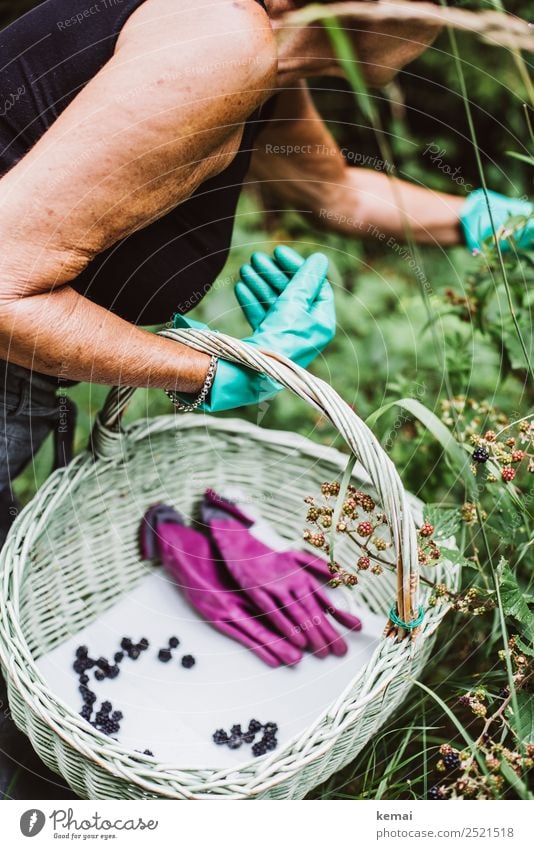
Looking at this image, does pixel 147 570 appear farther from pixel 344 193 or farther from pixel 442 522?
pixel 344 193

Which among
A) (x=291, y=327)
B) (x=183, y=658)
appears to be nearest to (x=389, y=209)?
(x=291, y=327)

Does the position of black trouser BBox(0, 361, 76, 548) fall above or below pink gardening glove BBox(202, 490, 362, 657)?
above

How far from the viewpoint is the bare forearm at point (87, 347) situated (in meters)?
A: 0.64

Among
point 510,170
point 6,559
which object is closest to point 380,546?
point 6,559

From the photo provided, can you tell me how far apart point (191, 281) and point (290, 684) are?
51cm

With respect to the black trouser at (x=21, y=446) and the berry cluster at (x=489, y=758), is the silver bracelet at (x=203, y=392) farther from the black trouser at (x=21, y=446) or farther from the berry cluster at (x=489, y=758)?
the berry cluster at (x=489, y=758)

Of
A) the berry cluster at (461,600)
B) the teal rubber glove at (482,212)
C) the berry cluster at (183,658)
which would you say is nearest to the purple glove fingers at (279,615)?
the berry cluster at (183,658)

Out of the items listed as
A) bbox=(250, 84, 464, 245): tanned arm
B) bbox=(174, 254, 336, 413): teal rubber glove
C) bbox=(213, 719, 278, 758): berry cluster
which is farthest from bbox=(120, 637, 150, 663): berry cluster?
bbox=(250, 84, 464, 245): tanned arm

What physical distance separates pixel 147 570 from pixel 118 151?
2.00 ft

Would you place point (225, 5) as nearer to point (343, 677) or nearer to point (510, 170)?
point (343, 677)

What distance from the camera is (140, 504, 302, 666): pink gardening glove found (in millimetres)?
924

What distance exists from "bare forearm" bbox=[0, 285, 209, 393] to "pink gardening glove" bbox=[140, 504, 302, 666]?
0.31 m

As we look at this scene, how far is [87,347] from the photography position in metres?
0.68

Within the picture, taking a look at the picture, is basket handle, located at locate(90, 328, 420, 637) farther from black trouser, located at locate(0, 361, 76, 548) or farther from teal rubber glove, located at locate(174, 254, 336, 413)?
black trouser, located at locate(0, 361, 76, 548)
